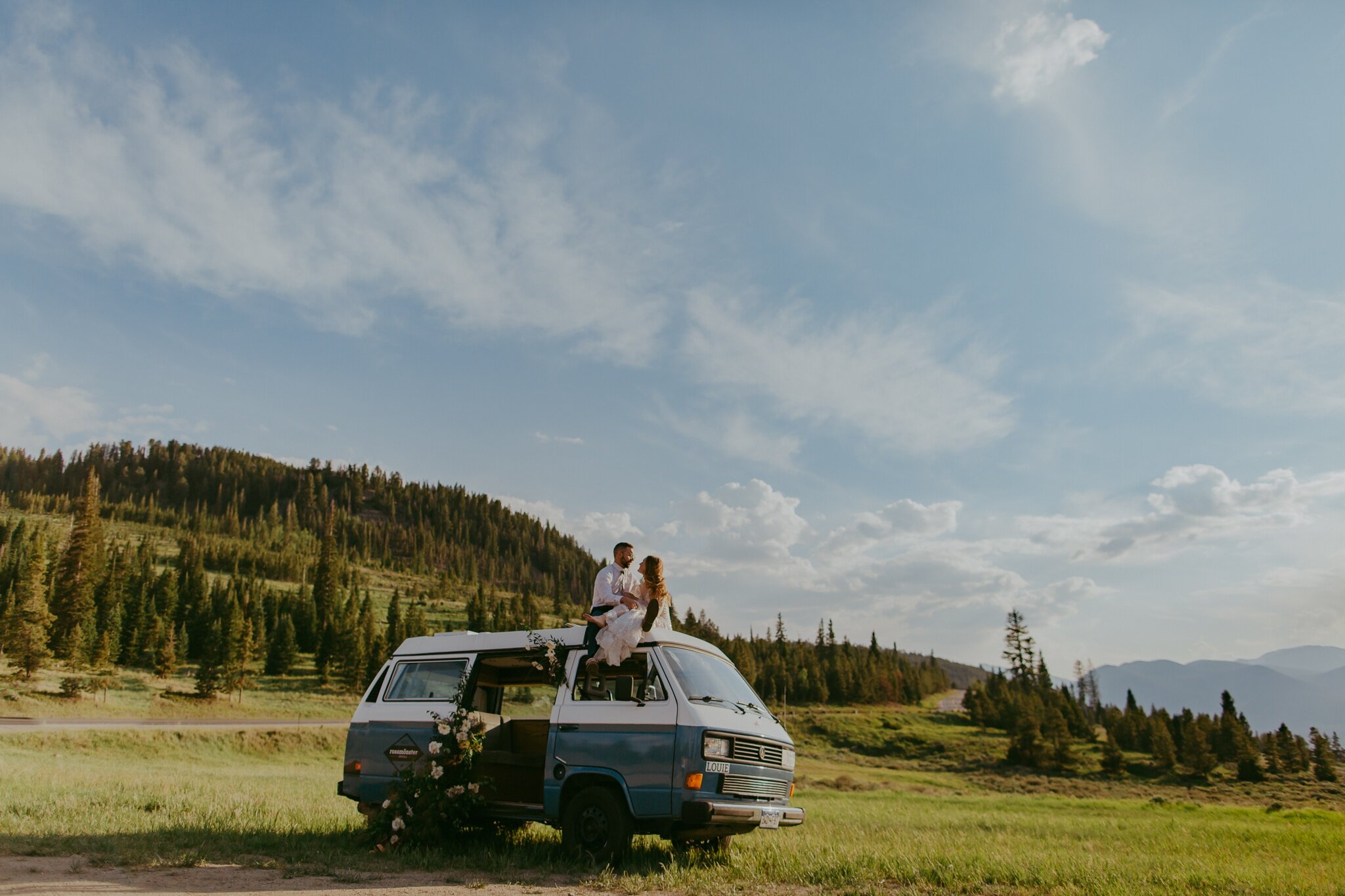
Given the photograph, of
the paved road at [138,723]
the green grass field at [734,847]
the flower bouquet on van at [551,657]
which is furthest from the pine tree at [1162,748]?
the flower bouquet on van at [551,657]

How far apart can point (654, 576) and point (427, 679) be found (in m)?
4.32

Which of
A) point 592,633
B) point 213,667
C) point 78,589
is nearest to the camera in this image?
point 592,633

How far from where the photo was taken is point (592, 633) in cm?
1023

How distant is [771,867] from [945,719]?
137m

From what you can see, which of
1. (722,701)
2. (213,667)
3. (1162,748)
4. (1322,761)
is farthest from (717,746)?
(1322,761)

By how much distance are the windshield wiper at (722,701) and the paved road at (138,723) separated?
1780 inches

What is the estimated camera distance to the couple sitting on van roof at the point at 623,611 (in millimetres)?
9844

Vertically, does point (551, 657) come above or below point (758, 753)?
above

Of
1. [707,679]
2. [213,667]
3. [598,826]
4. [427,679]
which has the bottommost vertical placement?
[213,667]

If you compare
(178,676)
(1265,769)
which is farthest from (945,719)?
(178,676)

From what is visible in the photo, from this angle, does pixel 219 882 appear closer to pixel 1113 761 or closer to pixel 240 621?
pixel 240 621

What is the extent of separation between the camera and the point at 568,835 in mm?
9805

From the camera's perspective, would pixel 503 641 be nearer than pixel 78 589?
Yes

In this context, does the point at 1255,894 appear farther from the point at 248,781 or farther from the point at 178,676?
the point at 178,676
